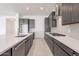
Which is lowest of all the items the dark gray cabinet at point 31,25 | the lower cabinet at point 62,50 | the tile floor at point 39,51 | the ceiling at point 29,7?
the tile floor at point 39,51

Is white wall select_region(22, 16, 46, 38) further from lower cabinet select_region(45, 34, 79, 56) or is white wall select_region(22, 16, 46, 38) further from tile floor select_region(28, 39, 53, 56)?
lower cabinet select_region(45, 34, 79, 56)

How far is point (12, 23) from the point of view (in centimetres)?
1510

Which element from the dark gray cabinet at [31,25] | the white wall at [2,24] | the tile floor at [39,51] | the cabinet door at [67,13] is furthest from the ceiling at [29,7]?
the white wall at [2,24]

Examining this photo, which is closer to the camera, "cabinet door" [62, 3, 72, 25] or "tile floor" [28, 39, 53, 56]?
"cabinet door" [62, 3, 72, 25]

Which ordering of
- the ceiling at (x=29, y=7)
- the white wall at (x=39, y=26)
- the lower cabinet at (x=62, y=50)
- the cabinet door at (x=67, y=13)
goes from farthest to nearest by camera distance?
the white wall at (x=39, y=26) → the ceiling at (x=29, y=7) → the cabinet door at (x=67, y=13) → the lower cabinet at (x=62, y=50)

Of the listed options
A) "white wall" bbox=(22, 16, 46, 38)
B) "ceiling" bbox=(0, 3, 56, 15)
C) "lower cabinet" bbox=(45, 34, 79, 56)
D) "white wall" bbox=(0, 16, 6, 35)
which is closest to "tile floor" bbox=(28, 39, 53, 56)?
"lower cabinet" bbox=(45, 34, 79, 56)

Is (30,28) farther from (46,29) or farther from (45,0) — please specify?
(45,0)

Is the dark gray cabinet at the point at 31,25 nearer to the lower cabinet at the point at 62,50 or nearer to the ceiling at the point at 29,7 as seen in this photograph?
the ceiling at the point at 29,7

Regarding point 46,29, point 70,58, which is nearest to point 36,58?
point 70,58

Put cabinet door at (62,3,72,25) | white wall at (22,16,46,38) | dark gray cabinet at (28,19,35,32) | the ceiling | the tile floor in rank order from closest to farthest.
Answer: cabinet door at (62,3,72,25), the tile floor, the ceiling, dark gray cabinet at (28,19,35,32), white wall at (22,16,46,38)

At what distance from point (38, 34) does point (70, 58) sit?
10.3 m

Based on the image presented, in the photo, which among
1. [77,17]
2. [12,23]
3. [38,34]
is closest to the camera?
[77,17]

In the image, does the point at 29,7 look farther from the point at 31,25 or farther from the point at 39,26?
the point at 39,26

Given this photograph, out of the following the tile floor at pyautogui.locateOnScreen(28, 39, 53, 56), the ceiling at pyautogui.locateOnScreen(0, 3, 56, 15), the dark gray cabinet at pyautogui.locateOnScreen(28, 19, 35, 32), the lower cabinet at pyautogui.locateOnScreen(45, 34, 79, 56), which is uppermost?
the ceiling at pyautogui.locateOnScreen(0, 3, 56, 15)
